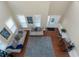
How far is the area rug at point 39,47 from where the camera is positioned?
212 inches

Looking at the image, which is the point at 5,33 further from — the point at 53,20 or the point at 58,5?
the point at 53,20

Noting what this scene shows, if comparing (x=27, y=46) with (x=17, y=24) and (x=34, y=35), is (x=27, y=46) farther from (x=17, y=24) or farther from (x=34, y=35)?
(x=17, y=24)

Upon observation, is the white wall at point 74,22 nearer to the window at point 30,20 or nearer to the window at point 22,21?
the window at point 30,20

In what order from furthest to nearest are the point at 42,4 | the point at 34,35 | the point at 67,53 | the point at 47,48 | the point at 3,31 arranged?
the point at 34,35 → the point at 47,48 → the point at 67,53 → the point at 3,31 → the point at 42,4

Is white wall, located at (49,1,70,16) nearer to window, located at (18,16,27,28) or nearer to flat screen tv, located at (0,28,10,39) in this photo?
window, located at (18,16,27,28)

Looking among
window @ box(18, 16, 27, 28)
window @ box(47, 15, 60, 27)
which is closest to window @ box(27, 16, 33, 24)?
window @ box(18, 16, 27, 28)

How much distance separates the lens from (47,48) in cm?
592

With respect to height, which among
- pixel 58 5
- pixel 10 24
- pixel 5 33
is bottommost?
pixel 10 24

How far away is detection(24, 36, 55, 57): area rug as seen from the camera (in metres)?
5.39

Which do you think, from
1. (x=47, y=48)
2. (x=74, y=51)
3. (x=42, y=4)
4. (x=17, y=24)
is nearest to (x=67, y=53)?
(x=74, y=51)

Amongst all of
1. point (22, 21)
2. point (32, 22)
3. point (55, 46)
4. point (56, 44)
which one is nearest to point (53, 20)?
point (32, 22)

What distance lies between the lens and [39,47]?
6.02 metres

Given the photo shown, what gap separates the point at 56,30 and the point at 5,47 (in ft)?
15.4

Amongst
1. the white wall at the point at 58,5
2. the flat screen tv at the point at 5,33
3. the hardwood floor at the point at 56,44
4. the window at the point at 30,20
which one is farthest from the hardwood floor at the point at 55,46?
the white wall at the point at 58,5
